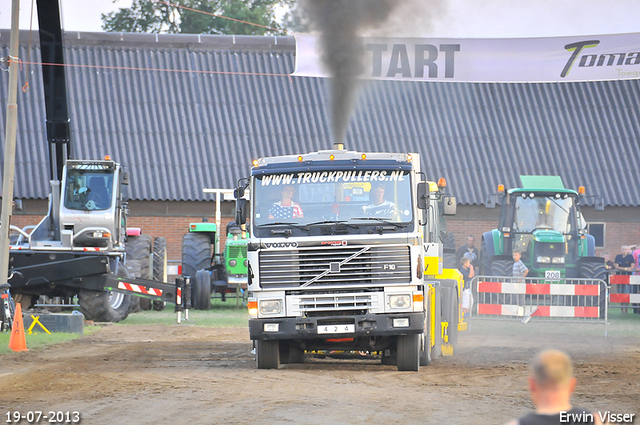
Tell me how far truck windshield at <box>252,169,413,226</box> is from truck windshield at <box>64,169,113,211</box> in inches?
351

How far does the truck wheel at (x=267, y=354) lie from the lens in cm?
1155

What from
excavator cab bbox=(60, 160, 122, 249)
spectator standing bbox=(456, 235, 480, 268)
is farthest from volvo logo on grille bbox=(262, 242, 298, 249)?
spectator standing bbox=(456, 235, 480, 268)

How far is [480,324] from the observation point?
67.6ft

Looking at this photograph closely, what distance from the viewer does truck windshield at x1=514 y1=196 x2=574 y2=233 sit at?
2238cm

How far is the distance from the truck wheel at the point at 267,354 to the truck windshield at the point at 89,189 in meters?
8.78

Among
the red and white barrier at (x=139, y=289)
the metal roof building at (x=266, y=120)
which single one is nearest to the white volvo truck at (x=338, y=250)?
the red and white barrier at (x=139, y=289)

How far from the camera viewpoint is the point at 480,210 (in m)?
29.8

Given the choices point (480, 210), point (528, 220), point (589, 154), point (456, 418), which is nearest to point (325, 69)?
point (528, 220)

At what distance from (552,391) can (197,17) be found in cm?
4400

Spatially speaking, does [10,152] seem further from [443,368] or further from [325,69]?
[443,368]

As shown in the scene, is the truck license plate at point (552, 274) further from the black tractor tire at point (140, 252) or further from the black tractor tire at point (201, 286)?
the black tractor tire at point (140, 252)

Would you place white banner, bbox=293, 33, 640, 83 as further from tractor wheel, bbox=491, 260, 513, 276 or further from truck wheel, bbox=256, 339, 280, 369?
truck wheel, bbox=256, 339, 280, 369

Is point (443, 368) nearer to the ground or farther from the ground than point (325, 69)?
nearer to the ground

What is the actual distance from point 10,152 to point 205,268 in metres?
7.67
